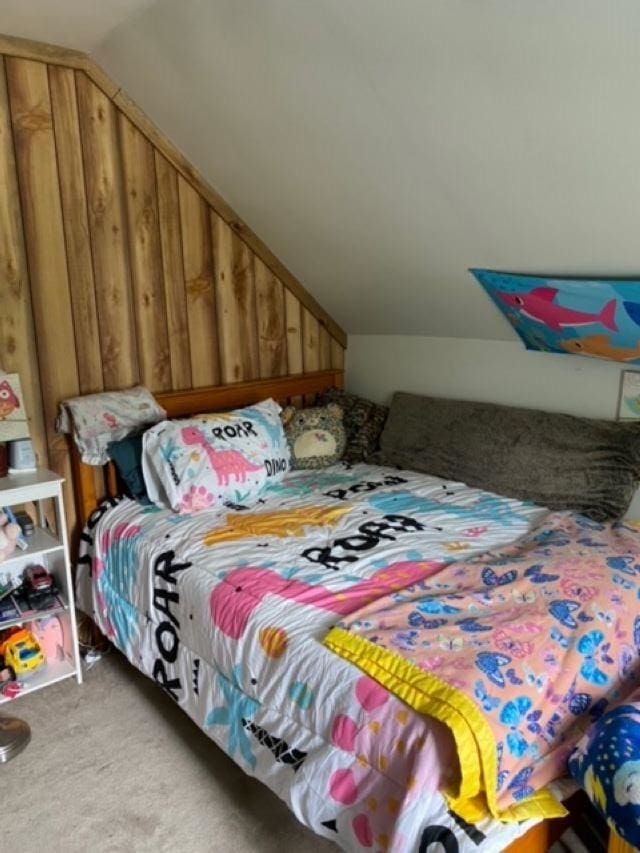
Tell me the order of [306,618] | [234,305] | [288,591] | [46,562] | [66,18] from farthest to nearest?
[234,305] < [46,562] < [66,18] < [288,591] < [306,618]

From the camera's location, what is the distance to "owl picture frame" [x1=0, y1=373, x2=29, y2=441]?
245 cm

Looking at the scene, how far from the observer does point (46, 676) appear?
2.46 m

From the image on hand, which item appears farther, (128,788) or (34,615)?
(34,615)

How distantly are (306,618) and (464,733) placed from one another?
56cm

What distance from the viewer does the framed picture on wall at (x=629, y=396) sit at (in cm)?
241

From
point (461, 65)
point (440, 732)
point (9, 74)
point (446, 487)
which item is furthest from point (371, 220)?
point (440, 732)

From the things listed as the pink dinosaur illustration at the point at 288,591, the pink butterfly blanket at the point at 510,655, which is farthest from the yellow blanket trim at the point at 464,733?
the pink dinosaur illustration at the point at 288,591

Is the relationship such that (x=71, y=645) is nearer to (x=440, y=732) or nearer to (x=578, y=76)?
(x=440, y=732)

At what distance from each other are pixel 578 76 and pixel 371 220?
1.09 meters

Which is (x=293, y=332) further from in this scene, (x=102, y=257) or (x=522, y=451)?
(x=522, y=451)

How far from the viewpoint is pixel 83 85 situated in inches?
101

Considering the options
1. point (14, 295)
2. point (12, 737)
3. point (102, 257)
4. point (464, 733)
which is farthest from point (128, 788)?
point (102, 257)

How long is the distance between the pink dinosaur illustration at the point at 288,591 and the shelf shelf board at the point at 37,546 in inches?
30.9

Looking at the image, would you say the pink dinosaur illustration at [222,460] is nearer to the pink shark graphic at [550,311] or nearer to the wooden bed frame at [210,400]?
the wooden bed frame at [210,400]
